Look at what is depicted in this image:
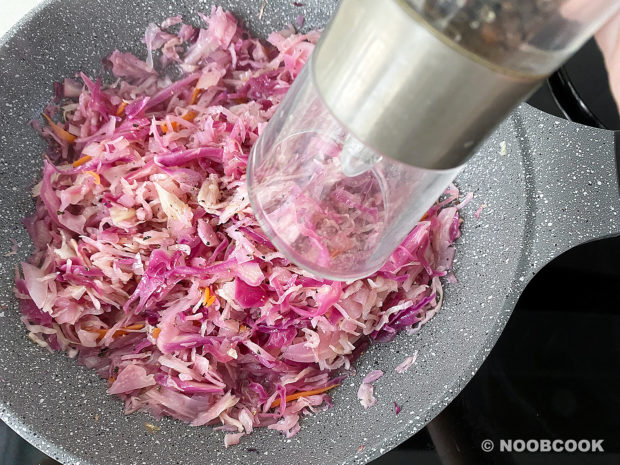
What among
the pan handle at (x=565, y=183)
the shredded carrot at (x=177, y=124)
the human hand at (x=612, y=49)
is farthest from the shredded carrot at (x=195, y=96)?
the human hand at (x=612, y=49)

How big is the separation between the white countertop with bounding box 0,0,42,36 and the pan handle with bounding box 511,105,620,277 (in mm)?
1231

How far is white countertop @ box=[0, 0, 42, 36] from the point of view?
1.48m

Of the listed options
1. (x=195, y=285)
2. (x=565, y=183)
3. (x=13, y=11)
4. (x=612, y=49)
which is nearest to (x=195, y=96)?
(x=195, y=285)

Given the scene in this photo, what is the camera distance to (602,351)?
1.27 m

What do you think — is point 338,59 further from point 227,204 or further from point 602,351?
point 602,351

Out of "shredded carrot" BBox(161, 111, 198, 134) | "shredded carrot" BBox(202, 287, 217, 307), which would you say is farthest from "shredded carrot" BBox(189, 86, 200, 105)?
"shredded carrot" BBox(202, 287, 217, 307)

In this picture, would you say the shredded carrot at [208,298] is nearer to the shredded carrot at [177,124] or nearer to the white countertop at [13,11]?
the shredded carrot at [177,124]

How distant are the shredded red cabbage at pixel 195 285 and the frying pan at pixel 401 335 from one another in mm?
32

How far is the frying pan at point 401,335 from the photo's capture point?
3.32 feet

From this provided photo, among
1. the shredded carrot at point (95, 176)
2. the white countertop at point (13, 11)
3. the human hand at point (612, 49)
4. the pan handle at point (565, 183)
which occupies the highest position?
the human hand at point (612, 49)

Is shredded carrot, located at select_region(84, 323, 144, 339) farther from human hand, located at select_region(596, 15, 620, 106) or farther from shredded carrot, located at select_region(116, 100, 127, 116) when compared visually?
human hand, located at select_region(596, 15, 620, 106)

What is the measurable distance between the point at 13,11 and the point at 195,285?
0.94m

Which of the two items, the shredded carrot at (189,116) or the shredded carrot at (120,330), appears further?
the shredded carrot at (189,116)

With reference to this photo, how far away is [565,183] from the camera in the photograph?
1.07 metres
